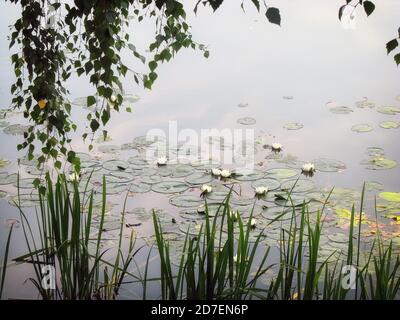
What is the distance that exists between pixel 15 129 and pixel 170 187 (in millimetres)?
1194

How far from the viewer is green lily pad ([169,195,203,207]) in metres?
2.69

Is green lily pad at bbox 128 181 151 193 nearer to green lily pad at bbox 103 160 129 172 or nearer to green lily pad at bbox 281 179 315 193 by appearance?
green lily pad at bbox 103 160 129 172

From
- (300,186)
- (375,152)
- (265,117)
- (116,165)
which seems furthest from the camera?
(265,117)

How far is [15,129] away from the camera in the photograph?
3504 millimetres

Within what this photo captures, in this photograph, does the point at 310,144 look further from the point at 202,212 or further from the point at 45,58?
the point at 45,58

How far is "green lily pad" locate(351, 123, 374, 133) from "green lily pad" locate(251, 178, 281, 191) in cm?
86

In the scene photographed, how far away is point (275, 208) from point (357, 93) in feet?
5.47

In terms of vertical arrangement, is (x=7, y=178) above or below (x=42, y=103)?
below

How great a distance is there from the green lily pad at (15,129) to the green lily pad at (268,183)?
1.46 m

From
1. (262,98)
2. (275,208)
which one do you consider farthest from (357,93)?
(275,208)

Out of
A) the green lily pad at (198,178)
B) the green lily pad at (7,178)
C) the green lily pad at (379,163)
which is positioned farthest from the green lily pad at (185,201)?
Answer: the green lily pad at (379,163)

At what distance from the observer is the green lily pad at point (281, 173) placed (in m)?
2.94

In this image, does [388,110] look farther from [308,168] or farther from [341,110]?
[308,168]

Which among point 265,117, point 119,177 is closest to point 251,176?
point 119,177
